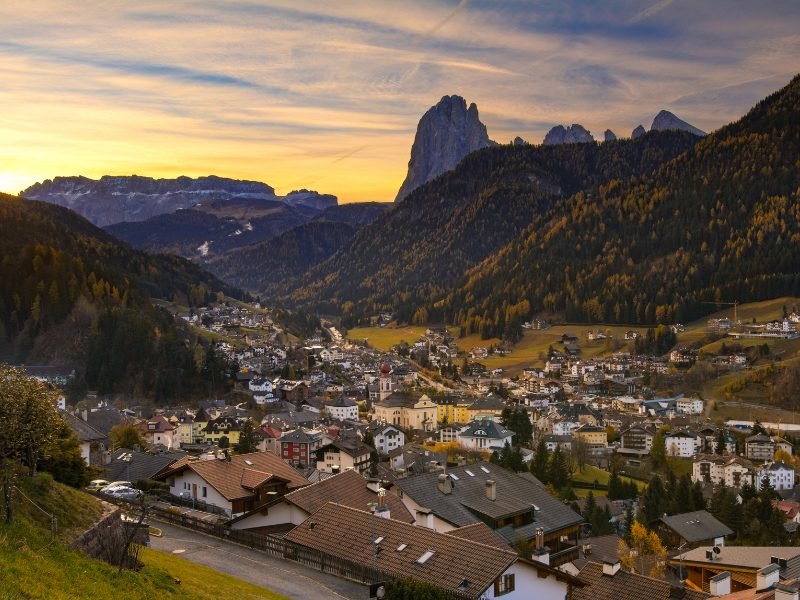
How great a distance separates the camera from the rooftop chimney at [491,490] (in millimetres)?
39156

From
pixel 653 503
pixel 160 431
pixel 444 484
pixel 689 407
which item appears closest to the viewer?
pixel 444 484

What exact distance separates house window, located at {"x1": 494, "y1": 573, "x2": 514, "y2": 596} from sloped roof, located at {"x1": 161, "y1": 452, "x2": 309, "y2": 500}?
40.8ft

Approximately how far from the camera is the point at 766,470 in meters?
91.9

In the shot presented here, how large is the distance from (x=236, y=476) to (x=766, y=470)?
73.3 metres

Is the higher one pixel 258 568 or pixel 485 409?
pixel 258 568

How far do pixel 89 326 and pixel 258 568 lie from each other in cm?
13440

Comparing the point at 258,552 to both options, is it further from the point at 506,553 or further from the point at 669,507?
the point at 669,507

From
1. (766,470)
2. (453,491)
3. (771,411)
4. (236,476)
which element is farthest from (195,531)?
(771,411)

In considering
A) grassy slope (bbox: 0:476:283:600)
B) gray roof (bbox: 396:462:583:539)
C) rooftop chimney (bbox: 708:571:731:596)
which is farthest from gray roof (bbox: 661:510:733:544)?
grassy slope (bbox: 0:476:283:600)

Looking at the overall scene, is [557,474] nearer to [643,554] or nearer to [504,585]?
[643,554]

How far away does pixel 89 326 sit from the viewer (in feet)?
493

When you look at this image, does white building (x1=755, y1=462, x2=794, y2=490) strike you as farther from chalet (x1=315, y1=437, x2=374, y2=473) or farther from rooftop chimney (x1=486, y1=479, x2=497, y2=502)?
rooftop chimney (x1=486, y1=479, x2=497, y2=502)

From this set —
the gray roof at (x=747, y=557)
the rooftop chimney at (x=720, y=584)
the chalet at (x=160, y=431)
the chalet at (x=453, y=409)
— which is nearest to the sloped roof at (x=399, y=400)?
the chalet at (x=453, y=409)

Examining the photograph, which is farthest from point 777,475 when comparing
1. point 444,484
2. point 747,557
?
point 444,484
